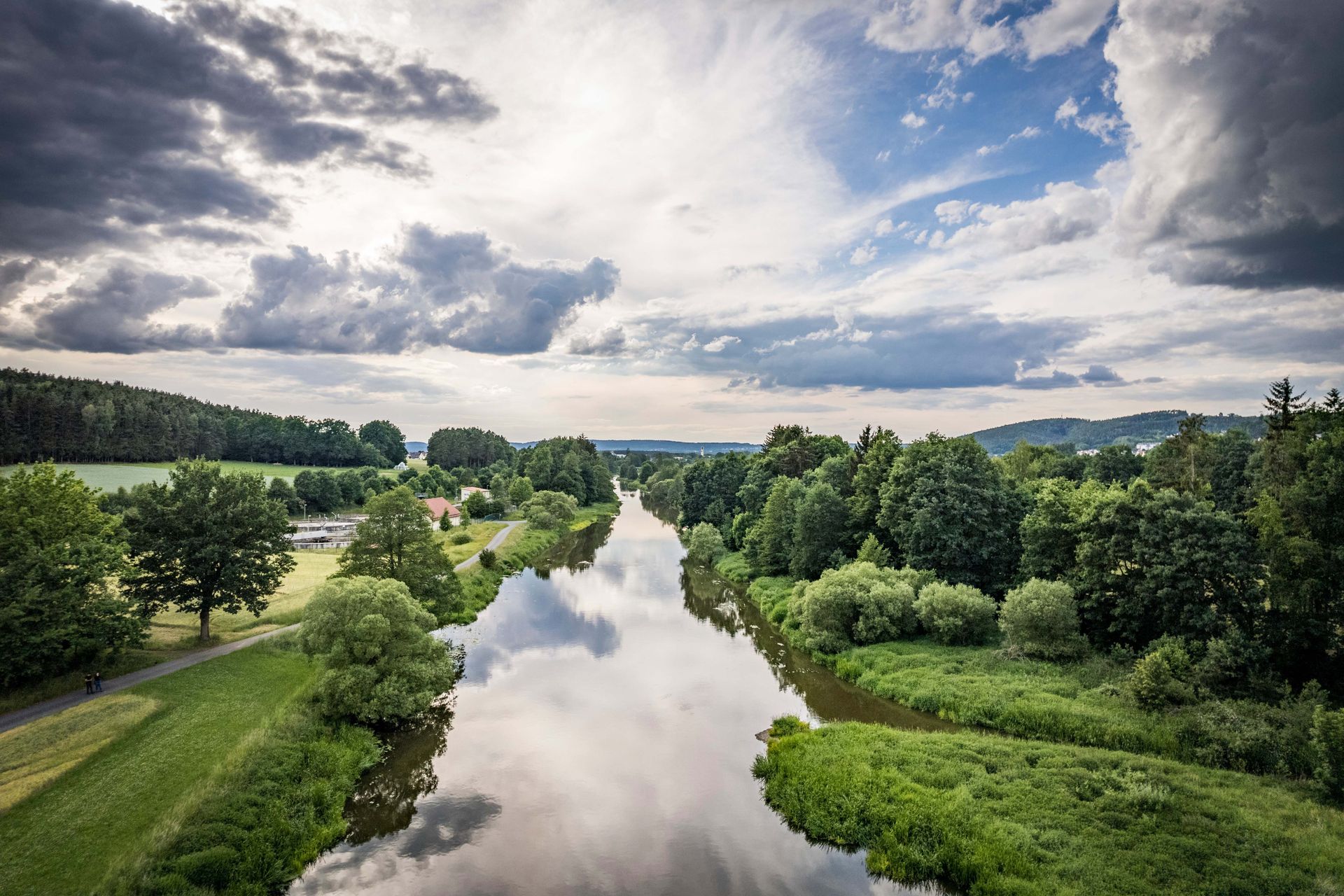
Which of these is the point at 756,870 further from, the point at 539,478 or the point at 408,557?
the point at 539,478

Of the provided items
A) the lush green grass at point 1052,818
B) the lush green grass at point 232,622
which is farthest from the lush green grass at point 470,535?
the lush green grass at point 1052,818

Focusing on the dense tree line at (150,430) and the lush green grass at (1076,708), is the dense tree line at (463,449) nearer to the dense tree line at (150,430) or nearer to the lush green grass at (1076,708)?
the dense tree line at (150,430)

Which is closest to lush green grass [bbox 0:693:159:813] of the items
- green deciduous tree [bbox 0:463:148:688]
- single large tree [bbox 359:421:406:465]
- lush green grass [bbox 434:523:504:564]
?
green deciduous tree [bbox 0:463:148:688]

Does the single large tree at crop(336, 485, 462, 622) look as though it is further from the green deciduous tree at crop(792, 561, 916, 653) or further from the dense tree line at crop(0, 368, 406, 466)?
the dense tree line at crop(0, 368, 406, 466)

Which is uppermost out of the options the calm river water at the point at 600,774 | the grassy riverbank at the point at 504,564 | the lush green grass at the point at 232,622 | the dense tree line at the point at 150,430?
the dense tree line at the point at 150,430

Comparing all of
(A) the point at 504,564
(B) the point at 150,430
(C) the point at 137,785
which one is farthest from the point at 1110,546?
(B) the point at 150,430

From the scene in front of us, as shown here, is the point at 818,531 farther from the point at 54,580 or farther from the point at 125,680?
the point at 54,580
